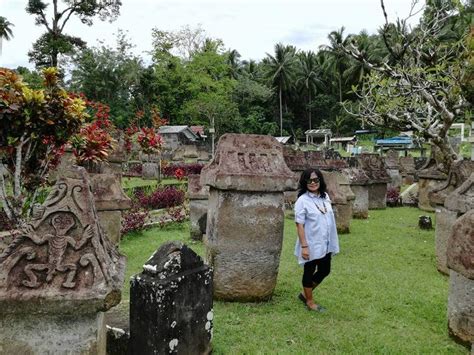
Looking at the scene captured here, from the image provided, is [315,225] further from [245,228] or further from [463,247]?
[463,247]

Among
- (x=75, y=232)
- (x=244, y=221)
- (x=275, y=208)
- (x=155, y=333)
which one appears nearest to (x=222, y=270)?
(x=244, y=221)

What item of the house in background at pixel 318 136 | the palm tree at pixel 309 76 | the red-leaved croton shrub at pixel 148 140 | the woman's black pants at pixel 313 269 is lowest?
the woman's black pants at pixel 313 269

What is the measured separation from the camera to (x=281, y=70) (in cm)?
5375

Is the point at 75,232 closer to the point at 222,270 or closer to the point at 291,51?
the point at 222,270

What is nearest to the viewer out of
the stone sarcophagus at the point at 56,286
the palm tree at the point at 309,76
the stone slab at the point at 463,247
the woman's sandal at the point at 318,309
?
the stone sarcophagus at the point at 56,286

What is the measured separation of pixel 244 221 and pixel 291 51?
54.9 metres

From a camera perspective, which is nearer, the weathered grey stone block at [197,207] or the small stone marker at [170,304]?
the small stone marker at [170,304]

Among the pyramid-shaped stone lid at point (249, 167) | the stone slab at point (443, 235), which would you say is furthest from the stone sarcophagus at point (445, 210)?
the pyramid-shaped stone lid at point (249, 167)

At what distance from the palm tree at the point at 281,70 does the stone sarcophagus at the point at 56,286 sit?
2002 inches

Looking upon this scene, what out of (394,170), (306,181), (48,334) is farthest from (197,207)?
(394,170)

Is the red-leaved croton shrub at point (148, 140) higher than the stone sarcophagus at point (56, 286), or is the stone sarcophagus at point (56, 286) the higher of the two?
the red-leaved croton shrub at point (148, 140)

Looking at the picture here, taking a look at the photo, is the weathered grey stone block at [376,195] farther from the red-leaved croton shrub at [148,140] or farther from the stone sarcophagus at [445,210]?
the red-leaved croton shrub at [148,140]

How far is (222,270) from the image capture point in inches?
208

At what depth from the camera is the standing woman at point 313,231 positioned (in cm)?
500
